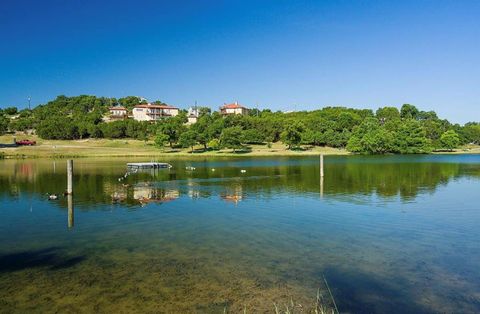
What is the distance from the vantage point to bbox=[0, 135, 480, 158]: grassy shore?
408 feet

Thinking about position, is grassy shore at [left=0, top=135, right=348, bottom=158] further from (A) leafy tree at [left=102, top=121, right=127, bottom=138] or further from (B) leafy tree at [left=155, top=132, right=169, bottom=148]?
(A) leafy tree at [left=102, top=121, right=127, bottom=138]

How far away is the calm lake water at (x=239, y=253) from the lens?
570 inches

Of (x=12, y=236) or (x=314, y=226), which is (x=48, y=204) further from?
(x=314, y=226)

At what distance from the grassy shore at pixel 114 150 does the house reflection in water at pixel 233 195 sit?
80.1m

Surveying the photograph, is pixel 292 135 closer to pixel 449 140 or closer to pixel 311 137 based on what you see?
pixel 311 137

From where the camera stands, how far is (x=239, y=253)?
796 inches

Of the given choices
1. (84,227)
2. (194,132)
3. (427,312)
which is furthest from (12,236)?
(194,132)

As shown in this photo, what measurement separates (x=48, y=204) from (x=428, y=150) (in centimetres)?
13738

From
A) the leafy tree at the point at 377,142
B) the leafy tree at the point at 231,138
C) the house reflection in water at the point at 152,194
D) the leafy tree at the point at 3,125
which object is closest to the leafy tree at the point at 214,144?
the leafy tree at the point at 231,138

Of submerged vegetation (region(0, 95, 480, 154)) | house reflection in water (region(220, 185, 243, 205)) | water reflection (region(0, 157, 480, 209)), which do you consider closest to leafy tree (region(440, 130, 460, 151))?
submerged vegetation (region(0, 95, 480, 154))

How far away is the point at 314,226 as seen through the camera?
26203mm

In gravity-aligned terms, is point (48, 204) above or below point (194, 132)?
below

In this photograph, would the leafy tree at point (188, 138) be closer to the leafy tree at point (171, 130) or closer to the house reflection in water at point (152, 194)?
the leafy tree at point (171, 130)

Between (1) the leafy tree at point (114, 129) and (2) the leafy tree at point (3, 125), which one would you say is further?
(2) the leafy tree at point (3, 125)
